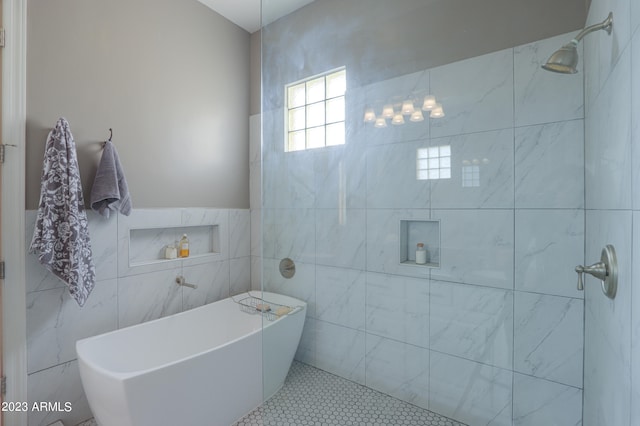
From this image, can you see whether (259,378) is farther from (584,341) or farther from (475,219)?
(584,341)

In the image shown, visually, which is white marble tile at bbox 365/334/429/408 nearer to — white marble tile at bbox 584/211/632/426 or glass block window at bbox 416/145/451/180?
white marble tile at bbox 584/211/632/426

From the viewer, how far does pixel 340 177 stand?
189 centimetres

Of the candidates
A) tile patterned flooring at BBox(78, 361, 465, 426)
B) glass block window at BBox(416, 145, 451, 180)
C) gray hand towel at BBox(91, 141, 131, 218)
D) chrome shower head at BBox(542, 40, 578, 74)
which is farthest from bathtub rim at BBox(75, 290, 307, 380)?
chrome shower head at BBox(542, 40, 578, 74)

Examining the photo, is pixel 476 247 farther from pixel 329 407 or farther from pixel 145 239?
pixel 145 239

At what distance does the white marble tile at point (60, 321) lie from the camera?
1.76 m

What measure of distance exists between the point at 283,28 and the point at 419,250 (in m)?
1.70

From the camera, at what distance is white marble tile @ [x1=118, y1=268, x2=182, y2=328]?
216 centimetres

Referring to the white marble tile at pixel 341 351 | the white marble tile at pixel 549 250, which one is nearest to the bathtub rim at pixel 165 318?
the white marble tile at pixel 341 351

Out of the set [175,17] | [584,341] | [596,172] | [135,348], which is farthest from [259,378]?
[175,17]

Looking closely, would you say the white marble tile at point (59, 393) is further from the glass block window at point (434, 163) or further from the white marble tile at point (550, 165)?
the white marble tile at point (550, 165)

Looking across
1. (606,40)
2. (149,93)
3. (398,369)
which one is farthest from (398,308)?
(149,93)

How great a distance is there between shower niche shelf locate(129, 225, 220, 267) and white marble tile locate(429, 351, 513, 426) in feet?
6.67

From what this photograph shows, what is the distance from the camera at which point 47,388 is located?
1814mm

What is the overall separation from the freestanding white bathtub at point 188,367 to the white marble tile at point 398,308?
52 cm
